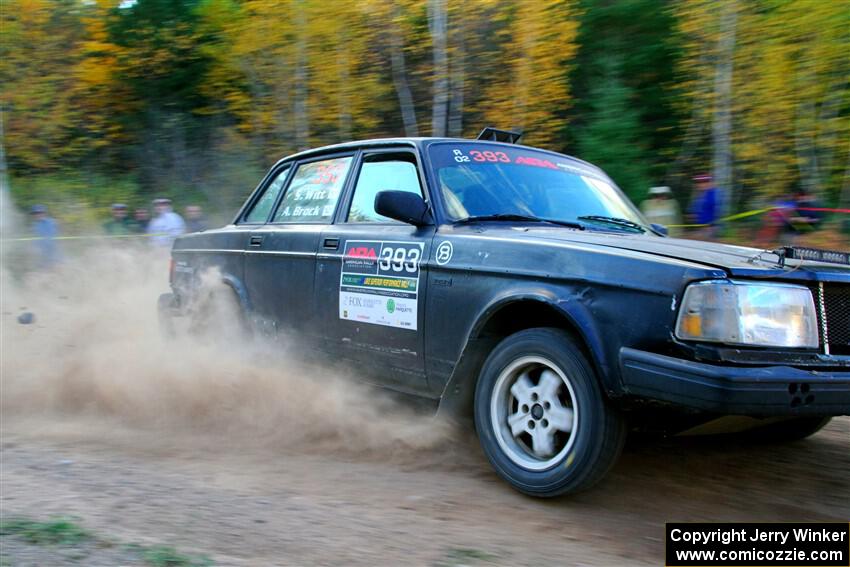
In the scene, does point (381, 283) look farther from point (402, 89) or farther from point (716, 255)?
point (402, 89)

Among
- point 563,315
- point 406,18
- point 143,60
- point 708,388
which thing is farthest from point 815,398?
point 143,60

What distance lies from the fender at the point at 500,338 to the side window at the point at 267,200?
2.33 m

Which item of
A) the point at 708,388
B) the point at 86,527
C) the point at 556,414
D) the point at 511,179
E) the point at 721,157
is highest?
the point at 721,157

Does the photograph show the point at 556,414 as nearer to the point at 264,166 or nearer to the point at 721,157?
the point at 721,157

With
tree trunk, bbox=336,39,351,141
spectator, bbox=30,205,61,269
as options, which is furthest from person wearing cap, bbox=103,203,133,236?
tree trunk, bbox=336,39,351,141

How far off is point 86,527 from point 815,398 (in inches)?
117

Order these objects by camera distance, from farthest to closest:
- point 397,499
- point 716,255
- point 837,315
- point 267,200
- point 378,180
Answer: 1. point 267,200
2. point 378,180
3. point 397,499
4. point 716,255
5. point 837,315

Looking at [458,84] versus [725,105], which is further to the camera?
[458,84]

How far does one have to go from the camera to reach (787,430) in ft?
13.9

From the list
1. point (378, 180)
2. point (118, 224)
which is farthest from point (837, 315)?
point (118, 224)

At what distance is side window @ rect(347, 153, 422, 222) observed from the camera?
4410 millimetres

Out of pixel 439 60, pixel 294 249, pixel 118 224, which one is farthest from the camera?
pixel 439 60

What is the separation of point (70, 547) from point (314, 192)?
2.86 meters

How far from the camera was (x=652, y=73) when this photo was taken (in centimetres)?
2031
